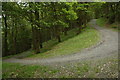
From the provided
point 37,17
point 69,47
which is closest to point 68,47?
point 69,47

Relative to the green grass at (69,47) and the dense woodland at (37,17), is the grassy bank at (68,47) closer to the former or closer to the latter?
the green grass at (69,47)

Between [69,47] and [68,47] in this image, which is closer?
[69,47]

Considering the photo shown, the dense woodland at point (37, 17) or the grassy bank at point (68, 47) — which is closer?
the dense woodland at point (37, 17)

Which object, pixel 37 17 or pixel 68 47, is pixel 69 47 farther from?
pixel 37 17

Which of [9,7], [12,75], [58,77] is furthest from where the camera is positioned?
[9,7]

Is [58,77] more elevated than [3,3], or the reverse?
[3,3]

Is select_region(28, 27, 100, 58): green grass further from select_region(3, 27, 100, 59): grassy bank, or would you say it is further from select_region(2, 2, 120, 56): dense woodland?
select_region(2, 2, 120, 56): dense woodland

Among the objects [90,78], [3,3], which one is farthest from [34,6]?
[90,78]

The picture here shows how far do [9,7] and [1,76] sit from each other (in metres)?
4.99

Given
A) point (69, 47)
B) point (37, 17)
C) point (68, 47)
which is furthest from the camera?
point (68, 47)

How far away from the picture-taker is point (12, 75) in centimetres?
880

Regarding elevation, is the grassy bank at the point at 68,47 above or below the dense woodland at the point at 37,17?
below

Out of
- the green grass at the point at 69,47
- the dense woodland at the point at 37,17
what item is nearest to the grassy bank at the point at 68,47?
the green grass at the point at 69,47

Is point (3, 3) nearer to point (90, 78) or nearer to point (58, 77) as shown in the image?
point (58, 77)
